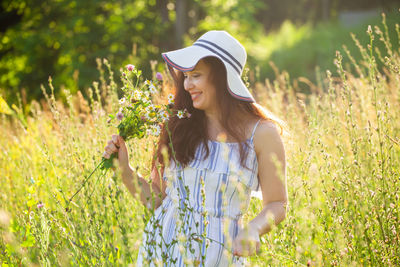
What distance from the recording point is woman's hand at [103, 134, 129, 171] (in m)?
1.80

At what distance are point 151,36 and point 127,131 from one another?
26.1 ft

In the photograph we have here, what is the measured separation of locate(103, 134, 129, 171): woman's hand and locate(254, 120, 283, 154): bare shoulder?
1.94 feet

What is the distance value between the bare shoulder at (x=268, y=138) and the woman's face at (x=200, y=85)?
274 mm

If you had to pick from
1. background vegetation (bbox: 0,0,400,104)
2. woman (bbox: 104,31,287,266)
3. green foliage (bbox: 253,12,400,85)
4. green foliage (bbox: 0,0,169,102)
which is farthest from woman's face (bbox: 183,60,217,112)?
green foliage (bbox: 253,12,400,85)

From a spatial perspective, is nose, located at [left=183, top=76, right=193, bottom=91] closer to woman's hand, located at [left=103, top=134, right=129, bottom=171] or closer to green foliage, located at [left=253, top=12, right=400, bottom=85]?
woman's hand, located at [left=103, top=134, right=129, bottom=171]

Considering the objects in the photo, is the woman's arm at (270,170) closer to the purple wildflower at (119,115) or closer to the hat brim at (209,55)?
the hat brim at (209,55)

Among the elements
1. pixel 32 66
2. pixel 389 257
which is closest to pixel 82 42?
pixel 32 66

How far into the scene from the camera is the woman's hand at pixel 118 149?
1803 millimetres

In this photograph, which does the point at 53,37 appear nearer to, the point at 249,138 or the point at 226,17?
the point at 226,17

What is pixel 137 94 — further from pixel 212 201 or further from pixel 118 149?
pixel 212 201

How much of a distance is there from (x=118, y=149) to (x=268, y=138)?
0.68 metres

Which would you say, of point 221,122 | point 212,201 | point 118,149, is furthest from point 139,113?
point 212,201

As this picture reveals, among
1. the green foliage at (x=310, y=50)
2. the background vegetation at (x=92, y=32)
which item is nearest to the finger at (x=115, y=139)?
the background vegetation at (x=92, y=32)

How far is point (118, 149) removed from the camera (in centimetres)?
182
